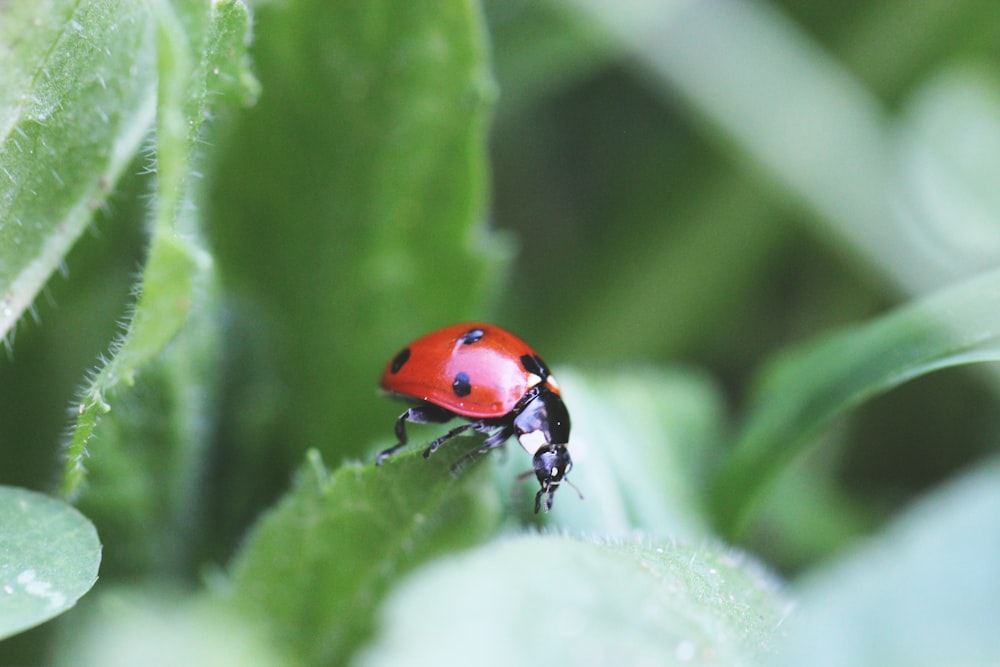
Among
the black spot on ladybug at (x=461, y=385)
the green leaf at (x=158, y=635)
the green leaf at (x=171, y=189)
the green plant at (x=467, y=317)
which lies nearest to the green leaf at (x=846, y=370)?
the green plant at (x=467, y=317)

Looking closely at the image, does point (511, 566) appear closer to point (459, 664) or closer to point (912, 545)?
point (459, 664)

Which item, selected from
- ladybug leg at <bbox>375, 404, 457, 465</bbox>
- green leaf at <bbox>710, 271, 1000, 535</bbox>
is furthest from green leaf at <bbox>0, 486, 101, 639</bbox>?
green leaf at <bbox>710, 271, 1000, 535</bbox>

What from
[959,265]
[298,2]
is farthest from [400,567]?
[959,265]

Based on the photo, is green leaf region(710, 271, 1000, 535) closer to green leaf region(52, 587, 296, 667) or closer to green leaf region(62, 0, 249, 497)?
green leaf region(52, 587, 296, 667)

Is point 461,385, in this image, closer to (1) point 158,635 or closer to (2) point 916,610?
(1) point 158,635

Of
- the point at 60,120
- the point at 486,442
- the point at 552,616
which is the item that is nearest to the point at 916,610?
the point at 552,616

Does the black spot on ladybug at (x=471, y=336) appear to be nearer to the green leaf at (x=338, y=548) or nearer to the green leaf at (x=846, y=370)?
the green leaf at (x=338, y=548)
